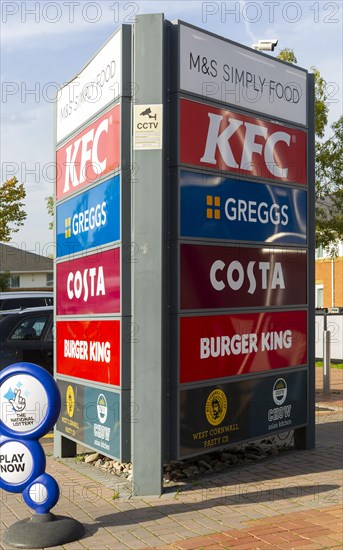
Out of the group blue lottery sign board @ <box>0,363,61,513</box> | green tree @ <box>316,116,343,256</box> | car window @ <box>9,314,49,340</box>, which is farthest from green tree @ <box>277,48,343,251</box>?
blue lottery sign board @ <box>0,363,61,513</box>

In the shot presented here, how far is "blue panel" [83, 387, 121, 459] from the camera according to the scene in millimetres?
6840

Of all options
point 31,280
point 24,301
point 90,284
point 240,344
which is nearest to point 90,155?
point 90,284

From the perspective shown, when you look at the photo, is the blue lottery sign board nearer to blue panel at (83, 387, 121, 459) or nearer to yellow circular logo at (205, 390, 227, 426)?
blue panel at (83, 387, 121, 459)

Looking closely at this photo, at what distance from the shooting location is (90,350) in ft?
24.7

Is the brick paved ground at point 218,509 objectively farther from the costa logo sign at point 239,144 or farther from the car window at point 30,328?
the car window at point 30,328

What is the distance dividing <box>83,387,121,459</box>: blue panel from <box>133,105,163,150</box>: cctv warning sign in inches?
93.4

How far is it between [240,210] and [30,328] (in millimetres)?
5079

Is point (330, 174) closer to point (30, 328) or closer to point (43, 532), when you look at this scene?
point (30, 328)

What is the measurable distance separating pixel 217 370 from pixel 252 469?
3.92 ft

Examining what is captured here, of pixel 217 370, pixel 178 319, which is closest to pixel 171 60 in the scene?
pixel 178 319

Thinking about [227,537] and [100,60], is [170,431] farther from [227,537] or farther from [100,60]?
[100,60]

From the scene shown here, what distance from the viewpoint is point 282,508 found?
20.0ft

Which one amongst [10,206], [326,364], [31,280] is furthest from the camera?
[31,280]

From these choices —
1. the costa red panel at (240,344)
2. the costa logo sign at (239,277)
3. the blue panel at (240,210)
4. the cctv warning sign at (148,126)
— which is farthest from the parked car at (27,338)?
the cctv warning sign at (148,126)
